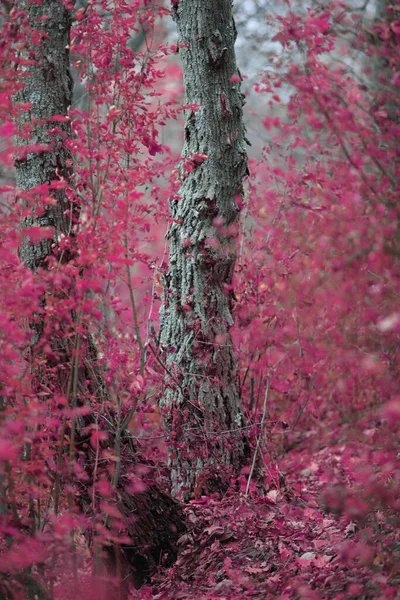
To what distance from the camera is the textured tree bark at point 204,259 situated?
4.83m

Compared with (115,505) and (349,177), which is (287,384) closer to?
(349,177)

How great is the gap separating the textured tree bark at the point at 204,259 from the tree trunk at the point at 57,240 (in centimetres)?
54

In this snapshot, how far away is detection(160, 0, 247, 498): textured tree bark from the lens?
15.9 feet

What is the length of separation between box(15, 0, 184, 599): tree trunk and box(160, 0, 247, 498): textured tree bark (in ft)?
1.78

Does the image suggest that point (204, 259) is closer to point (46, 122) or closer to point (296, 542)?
point (46, 122)

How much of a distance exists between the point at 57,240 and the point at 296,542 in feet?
8.73

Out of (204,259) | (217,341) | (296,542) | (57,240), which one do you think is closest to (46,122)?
(57,240)

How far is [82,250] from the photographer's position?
3.21 m

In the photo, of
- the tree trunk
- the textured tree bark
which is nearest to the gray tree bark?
the tree trunk

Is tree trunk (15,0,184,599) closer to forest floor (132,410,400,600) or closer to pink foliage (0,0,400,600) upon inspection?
pink foliage (0,0,400,600)

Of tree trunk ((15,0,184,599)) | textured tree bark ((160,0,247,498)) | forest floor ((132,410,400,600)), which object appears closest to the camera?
forest floor ((132,410,400,600))

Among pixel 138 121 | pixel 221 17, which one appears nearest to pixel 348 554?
pixel 138 121

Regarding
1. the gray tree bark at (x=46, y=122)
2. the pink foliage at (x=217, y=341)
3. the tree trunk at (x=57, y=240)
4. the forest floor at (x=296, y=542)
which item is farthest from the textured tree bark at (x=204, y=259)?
the gray tree bark at (x=46, y=122)

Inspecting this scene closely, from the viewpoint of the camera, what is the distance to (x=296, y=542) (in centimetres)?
418
